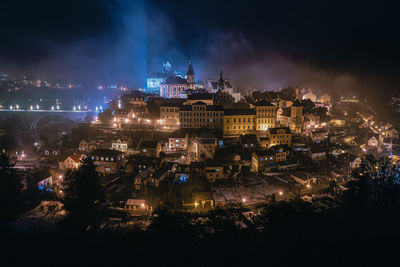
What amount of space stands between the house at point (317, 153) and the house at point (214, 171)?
45.1ft

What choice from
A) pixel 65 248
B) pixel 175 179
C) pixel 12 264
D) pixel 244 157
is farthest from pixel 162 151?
pixel 12 264

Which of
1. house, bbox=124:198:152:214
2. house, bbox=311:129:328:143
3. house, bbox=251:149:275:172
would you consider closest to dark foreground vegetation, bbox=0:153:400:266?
house, bbox=124:198:152:214

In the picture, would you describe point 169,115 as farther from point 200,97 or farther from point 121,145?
point 121,145

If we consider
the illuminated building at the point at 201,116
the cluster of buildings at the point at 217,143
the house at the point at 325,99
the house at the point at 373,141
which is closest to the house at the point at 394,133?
the cluster of buildings at the point at 217,143

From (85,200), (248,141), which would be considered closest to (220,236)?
(85,200)

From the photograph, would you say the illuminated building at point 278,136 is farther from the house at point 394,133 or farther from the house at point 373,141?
the house at point 394,133

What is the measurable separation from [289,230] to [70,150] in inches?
1313

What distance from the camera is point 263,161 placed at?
3056 centimetres

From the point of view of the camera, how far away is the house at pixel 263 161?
3033cm

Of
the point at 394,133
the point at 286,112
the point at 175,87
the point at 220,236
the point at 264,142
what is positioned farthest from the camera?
the point at 175,87

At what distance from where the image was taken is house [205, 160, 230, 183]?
2809 centimetres

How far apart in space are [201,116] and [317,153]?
19.4 meters

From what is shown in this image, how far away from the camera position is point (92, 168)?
22828mm

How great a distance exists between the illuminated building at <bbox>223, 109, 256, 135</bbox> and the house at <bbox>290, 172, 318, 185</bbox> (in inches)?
554
